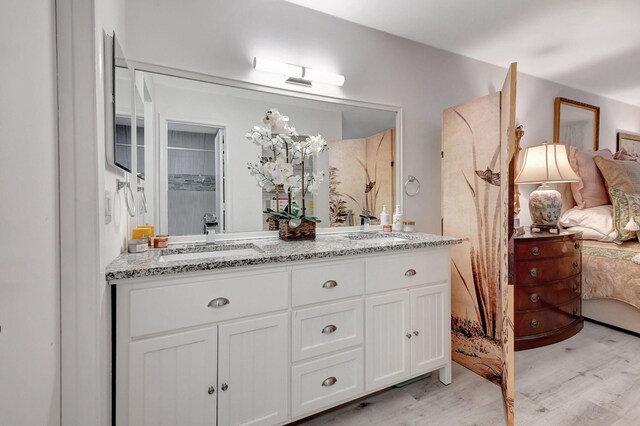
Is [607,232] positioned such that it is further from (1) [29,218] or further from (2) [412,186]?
(1) [29,218]

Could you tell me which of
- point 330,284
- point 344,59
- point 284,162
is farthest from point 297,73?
point 330,284

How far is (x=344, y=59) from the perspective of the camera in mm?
2229

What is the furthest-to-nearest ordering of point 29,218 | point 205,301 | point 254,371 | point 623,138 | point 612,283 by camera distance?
1. point 623,138
2. point 612,283
3. point 254,371
4. point 205,301
5. point 29,218

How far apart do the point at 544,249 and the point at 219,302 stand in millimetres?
2406

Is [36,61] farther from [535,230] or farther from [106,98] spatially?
[535,230]

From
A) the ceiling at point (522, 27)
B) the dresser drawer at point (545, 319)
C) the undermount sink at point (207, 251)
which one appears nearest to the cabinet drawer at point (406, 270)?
the undermount sink at point (207, 251)

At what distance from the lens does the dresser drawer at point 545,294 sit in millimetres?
2414

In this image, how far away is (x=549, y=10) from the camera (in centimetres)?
211

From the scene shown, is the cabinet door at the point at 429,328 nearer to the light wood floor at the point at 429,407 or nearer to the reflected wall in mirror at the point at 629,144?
the light wood floor at the point at 429,407

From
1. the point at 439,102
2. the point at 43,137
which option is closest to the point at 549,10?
the point at 439,102

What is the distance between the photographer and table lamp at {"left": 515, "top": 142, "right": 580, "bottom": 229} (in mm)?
2695

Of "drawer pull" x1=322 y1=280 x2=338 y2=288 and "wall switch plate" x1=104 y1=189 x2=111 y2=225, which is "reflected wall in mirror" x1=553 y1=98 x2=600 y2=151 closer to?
"drawer pull" x1=322 y1=280 x2=338 y2=288

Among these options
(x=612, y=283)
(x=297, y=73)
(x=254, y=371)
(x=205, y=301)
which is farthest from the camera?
(x=612, y=283)

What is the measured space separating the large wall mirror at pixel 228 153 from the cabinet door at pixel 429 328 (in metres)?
0.72
